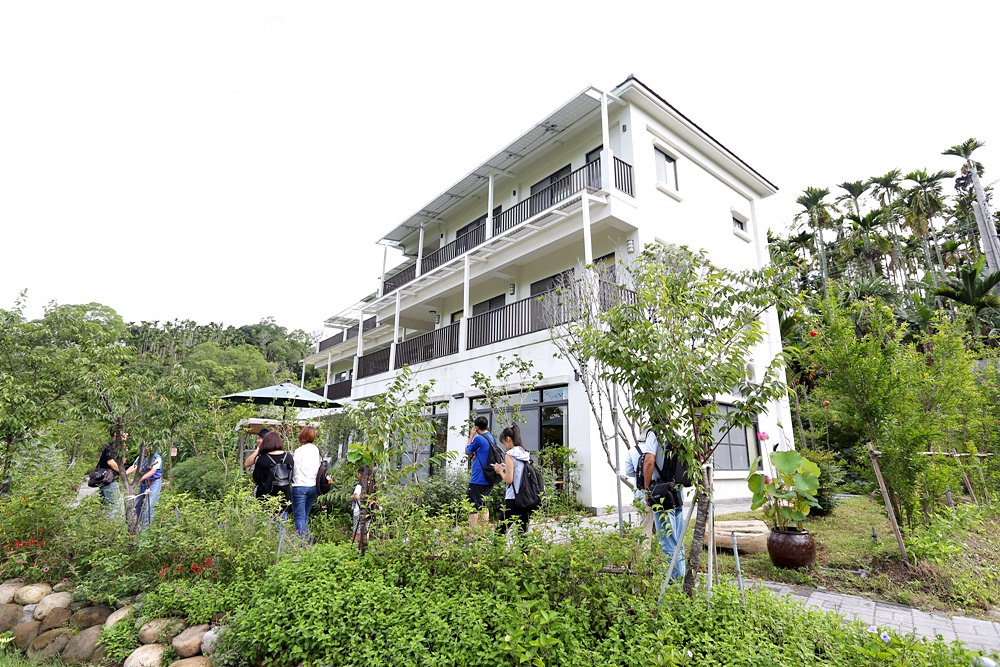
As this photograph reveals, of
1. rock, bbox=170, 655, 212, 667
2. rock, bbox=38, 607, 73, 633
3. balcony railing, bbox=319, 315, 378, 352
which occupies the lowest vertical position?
rock, bbox=38, 607, 73, 633

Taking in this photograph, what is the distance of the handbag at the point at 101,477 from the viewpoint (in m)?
6.41

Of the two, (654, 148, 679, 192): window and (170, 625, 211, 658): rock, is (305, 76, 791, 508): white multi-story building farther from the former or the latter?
(170, 625, 211, 658): rock

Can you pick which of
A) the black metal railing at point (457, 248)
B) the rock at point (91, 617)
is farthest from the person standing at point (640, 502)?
the black metal railing at point (457, 248)

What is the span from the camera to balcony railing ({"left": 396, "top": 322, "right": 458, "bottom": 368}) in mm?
13742

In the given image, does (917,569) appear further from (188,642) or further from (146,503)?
(146,503)

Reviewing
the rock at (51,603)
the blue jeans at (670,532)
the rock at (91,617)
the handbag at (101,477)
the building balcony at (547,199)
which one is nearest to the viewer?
the blue jeans at (670,532)

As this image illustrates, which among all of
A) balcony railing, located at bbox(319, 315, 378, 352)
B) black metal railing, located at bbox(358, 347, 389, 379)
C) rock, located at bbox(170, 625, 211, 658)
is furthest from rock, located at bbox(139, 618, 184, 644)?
balcony railing, located at bbox(319, 315, 378, 352)

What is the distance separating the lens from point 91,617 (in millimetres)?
4473

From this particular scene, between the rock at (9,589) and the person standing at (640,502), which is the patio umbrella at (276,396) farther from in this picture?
the person standing at (640,502)

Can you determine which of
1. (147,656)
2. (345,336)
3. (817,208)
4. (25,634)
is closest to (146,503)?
(25,634)

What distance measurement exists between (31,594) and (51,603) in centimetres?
45

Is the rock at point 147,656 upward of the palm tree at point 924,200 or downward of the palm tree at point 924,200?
downward

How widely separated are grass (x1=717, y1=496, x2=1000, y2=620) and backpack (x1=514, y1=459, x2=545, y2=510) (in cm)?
205

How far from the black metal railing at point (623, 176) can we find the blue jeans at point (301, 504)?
8752mm
